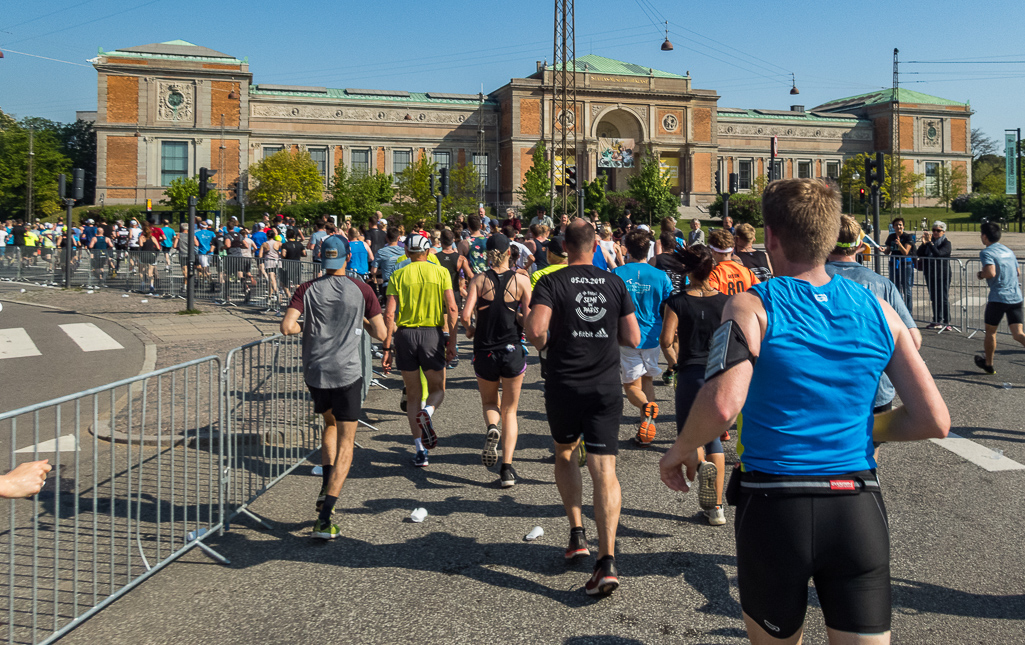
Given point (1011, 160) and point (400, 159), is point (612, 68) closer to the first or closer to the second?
point (400, 159)

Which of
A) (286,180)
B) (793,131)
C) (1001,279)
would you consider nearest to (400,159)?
(286,180)

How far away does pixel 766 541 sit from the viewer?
247cm

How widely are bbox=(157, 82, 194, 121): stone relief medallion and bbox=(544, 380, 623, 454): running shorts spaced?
226 ft

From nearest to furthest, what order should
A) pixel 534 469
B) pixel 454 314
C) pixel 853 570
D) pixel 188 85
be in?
pixel 853 570 → pixel 534 469 → pixel 454 314 → pixel 188 85

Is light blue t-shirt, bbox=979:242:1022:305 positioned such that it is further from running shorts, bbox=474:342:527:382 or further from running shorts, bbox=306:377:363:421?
running shorts, bbox=306:377:363:421

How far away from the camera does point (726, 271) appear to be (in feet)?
22.0

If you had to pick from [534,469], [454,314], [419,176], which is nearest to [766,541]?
[534,469]

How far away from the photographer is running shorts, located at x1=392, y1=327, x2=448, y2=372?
23.7ft

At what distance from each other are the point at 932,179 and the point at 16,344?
91.0 metres

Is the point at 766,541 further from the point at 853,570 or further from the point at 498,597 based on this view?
the point at 498,597

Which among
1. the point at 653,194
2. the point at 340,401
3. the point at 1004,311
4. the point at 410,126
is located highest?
the point at 410,126

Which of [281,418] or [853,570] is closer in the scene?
[853,570]

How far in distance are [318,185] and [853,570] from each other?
64266mm

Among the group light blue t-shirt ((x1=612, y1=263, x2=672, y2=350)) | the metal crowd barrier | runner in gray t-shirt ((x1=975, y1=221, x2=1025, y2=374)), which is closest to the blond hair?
light blue t-shirt ((x1=612, y1=263, x2=672, y2=350))
